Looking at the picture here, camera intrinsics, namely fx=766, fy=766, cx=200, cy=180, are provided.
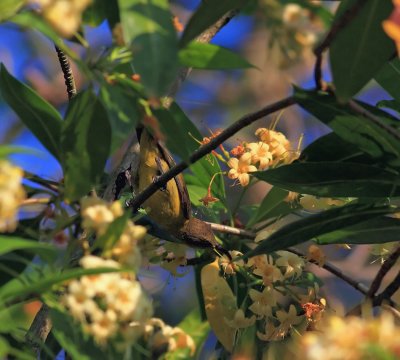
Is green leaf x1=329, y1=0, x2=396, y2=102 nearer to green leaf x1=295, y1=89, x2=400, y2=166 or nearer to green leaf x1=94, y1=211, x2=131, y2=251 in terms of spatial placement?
green leaf x1=295, y1=89, x2=400, y2=166

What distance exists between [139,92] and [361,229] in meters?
0.66

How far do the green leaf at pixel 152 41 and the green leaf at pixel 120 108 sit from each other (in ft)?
0.24

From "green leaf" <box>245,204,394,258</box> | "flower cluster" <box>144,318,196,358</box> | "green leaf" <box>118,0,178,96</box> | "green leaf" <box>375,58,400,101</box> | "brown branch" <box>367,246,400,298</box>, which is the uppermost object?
"green leaf" <box>118,0,178,96</box>

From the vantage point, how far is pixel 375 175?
1358 millimetres

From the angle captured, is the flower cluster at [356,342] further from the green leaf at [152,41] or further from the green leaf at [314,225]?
the green leaf at [314,225]

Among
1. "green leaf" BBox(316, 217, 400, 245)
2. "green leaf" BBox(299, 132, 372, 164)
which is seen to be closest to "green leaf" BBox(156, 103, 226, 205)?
"green leaf" BBox(299, 132, 372, 164)

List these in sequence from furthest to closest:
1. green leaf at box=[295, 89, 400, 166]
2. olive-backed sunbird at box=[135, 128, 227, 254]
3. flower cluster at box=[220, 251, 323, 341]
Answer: olive-backed sunbird at box=[135, 128, 227, 254] → flower cluster at box=[220, 251, 323, 341] → green leaf at box=[295, 89, 400, 166]

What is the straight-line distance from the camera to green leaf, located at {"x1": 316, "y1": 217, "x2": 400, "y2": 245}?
1.52 metres

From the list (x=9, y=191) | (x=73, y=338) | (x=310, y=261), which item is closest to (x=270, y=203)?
(x=310, y=261)

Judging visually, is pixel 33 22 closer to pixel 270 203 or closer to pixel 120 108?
pixel 120 108

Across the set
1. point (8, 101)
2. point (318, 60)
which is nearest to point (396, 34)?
point (318, 60)

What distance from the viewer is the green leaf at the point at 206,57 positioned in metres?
1.11

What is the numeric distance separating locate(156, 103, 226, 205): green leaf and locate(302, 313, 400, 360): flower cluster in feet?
1.30

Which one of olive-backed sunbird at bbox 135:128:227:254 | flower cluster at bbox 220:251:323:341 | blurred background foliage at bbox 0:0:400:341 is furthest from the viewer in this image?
blurred background foliage at bbox 0:0:400:341
